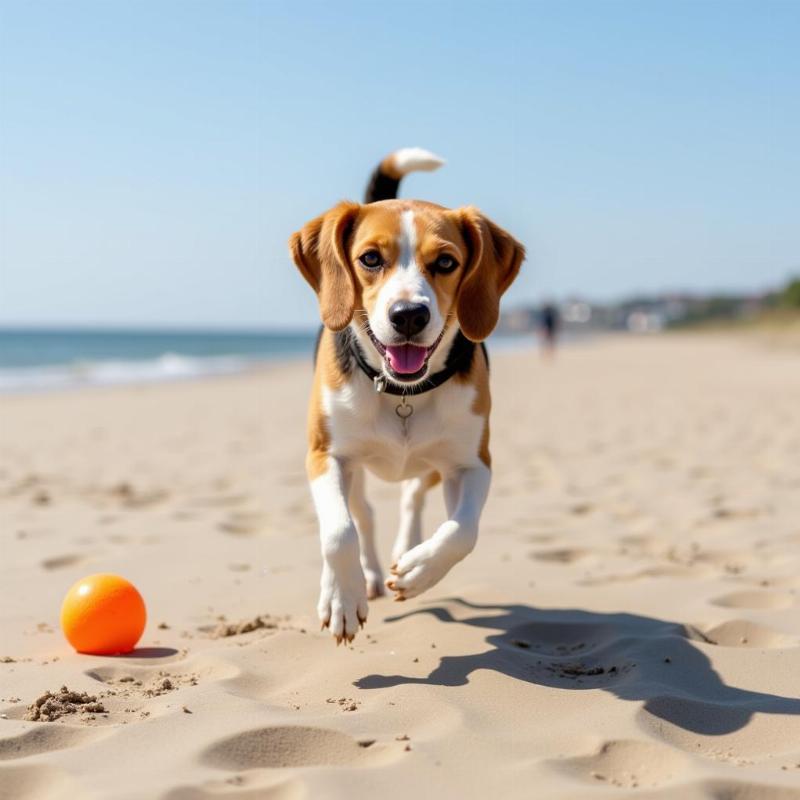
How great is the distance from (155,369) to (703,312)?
93.4 m

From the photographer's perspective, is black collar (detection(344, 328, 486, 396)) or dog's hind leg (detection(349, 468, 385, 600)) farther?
dog's hind leg (detection(349, 468, 385, 600))

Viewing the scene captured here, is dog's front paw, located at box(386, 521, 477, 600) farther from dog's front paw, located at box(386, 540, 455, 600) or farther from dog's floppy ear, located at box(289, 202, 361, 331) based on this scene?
dog's floppy ear, located at box(289, 202, 361, 331)

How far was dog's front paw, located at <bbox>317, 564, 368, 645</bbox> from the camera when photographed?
3.28 meters

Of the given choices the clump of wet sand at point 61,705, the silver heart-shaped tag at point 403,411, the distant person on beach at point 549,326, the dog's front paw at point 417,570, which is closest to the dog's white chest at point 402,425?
the silver heart-shaped tag at point 403,411

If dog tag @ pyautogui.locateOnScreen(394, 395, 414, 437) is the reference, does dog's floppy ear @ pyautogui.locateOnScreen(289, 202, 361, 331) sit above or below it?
above

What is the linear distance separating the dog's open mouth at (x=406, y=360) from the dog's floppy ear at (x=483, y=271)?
251 millimetres

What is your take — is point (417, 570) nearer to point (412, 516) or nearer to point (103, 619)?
point (103, 619)

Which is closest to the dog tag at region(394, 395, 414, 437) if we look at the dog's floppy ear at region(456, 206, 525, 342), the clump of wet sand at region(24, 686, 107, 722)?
the dog's floppy ear at region(456, 206, 525, 342)

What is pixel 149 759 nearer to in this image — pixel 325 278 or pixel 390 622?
pixel 390 622

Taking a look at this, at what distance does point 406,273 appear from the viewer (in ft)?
11.8

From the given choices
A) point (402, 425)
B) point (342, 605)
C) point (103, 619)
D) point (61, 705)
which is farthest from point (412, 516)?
point (61, 705)

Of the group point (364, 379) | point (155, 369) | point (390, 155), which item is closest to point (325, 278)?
point (364, 379)

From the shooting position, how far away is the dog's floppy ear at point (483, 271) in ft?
12.5

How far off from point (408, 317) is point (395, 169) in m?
1.64
